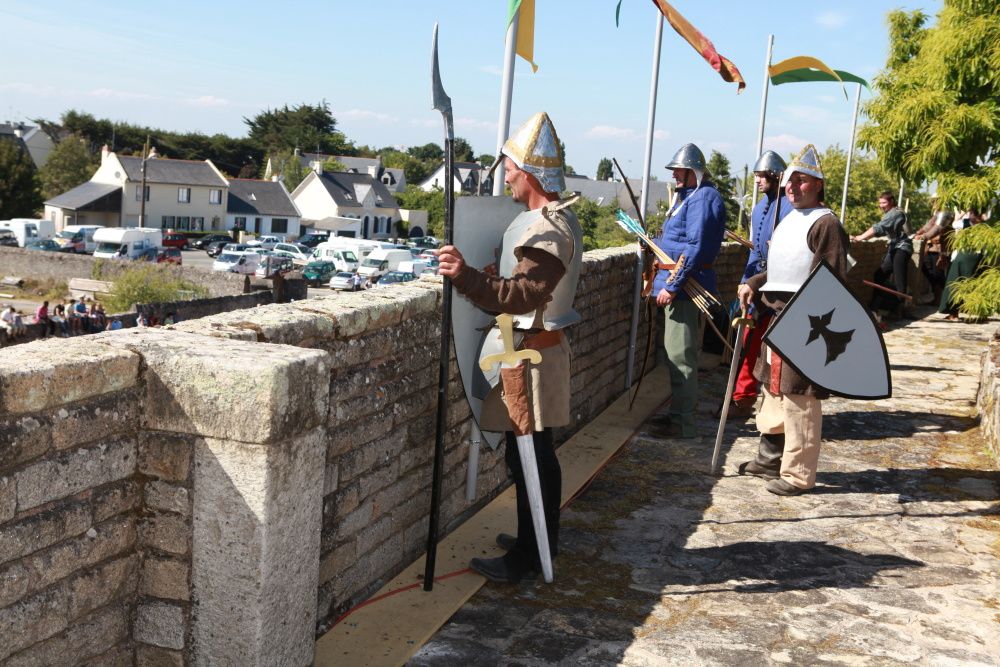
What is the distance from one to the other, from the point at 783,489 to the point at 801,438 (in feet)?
0.96

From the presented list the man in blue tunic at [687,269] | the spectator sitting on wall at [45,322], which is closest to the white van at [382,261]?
the spectator sitting on wall at [45,322]

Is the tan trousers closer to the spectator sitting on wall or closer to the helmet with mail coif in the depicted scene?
the helmet with mail coif

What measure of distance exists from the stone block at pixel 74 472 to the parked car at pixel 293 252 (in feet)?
163

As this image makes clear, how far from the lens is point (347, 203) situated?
3137 inches

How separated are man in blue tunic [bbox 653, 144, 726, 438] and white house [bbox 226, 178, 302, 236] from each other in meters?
67.2

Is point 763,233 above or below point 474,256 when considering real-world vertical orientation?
above

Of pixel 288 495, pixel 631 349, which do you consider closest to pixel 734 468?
pixel 631 349

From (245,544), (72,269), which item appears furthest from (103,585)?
(72,269)

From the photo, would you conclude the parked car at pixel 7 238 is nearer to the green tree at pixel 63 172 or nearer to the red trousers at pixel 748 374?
the green tree at pixel 63 172

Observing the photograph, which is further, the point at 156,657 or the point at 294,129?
the point at 294,129

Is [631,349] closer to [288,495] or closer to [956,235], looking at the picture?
[956,235]

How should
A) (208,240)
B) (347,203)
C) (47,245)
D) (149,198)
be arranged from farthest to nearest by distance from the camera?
(347,203) < (149,198) < (208,240) < (47,245)

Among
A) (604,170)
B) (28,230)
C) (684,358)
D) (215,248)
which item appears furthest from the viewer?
(604,170)

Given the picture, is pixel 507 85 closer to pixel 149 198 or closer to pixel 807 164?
pixel 807 164
